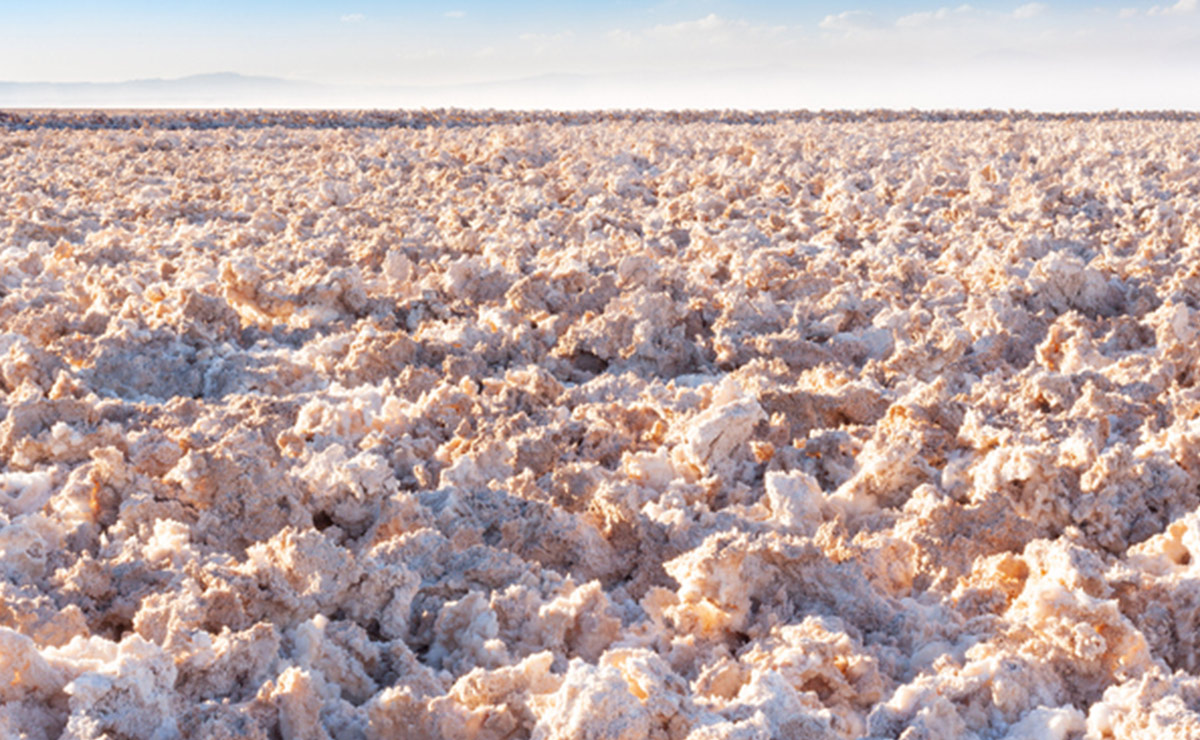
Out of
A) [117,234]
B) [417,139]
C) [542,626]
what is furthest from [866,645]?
[417,139]

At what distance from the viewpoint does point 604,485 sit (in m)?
3.18

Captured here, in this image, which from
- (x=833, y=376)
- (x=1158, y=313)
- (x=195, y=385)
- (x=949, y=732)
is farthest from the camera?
(x=1158, y=313)

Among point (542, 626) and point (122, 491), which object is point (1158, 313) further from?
point (122, 491)

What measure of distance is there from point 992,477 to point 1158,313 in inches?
87.2

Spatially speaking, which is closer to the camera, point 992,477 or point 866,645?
point 866,645

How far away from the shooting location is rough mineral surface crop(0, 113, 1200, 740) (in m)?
2.19

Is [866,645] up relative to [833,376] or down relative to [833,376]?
down

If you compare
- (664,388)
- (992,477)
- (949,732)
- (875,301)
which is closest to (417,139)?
(875,301)

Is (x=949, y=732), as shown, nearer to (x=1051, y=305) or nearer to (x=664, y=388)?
(x=664, y=388)

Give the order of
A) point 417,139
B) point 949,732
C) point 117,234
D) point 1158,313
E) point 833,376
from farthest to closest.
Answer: point 417,139 < point 117,234 < point 1158,313 < point 833,376 < point 949,732

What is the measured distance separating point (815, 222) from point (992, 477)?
4.52 meters

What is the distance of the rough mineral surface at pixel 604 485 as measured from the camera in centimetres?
219

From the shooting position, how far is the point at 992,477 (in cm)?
322

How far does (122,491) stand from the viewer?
3.13 m
